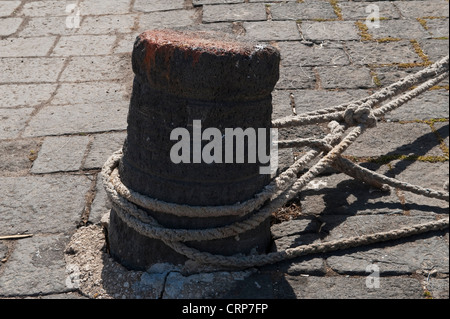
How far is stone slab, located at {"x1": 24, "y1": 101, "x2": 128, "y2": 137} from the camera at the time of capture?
12.6ft

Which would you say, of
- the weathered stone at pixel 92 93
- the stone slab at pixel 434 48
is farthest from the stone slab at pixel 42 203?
the stone slab at pixel 434 48

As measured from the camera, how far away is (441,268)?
241 centimetres

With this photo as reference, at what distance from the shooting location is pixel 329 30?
5.00 m

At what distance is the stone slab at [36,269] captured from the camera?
254 centimetres

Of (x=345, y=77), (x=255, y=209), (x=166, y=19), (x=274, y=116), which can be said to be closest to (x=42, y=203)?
(x=255, y=209)

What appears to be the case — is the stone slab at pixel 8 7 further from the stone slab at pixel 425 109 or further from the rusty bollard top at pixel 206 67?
the rusty bollard top at pixel 206 67

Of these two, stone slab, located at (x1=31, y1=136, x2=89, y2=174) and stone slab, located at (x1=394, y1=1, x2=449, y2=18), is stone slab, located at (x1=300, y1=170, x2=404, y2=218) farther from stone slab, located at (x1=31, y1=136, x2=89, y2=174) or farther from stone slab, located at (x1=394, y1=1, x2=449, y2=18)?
stone slab, located at (x1=394, y1=1, x2=449, y2=18)

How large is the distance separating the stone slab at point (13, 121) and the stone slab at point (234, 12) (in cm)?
182

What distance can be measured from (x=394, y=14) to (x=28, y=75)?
3.02 metres

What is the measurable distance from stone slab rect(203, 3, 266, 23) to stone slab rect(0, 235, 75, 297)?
2.91m

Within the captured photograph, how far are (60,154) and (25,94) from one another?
104 centimetres

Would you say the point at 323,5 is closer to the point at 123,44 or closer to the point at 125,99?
the point at 123,44

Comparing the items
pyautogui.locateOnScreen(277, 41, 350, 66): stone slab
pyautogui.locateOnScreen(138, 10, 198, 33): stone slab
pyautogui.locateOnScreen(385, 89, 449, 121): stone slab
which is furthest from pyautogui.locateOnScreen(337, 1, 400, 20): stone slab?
pyautogui.locateOnScreen(385, 89, 449, 121): stone slab
